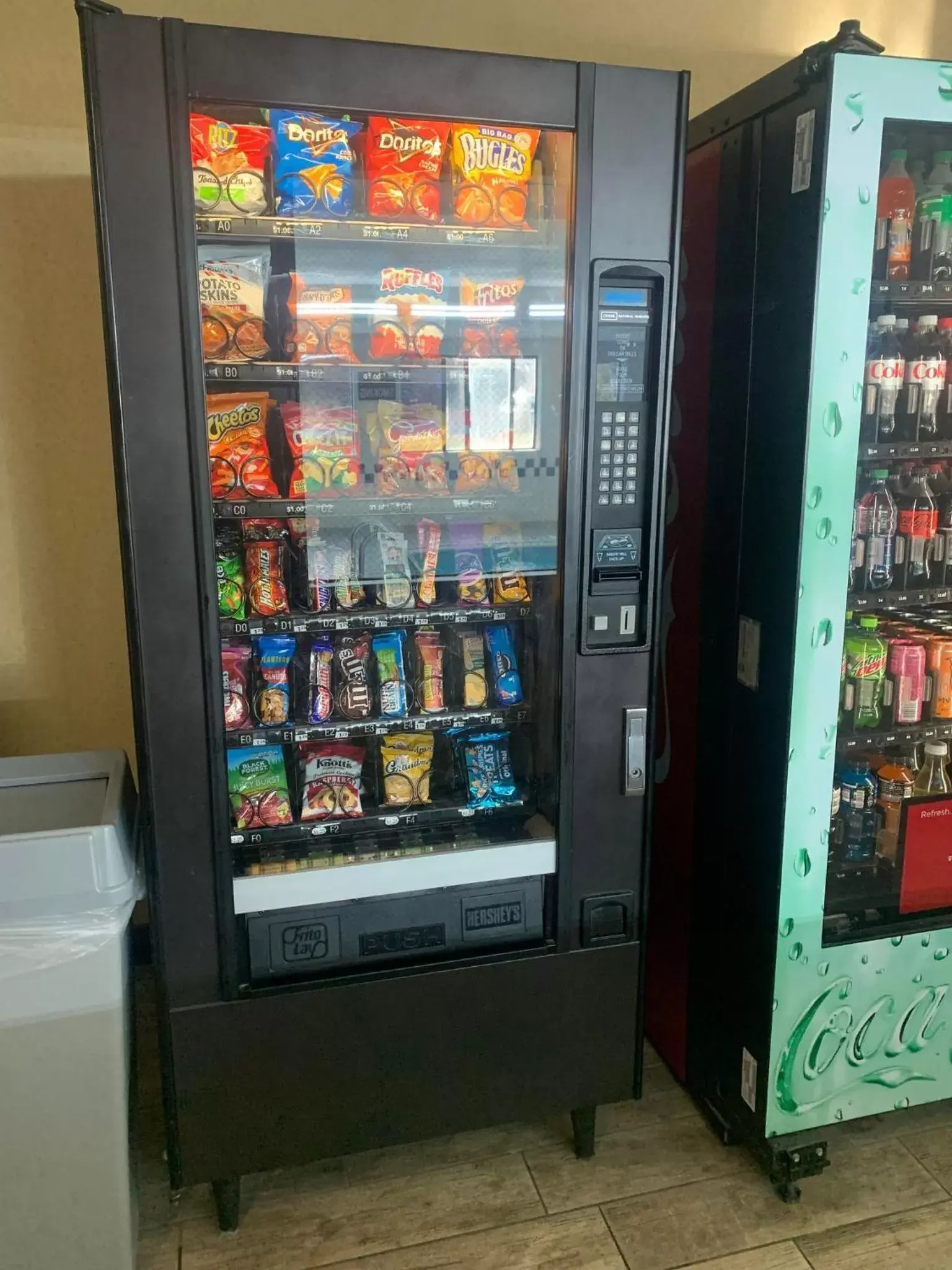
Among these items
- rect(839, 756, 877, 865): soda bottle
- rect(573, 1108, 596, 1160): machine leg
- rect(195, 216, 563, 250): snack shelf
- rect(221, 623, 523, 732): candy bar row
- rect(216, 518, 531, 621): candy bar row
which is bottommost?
rect(573, 1108, 596, 1160): machine leg

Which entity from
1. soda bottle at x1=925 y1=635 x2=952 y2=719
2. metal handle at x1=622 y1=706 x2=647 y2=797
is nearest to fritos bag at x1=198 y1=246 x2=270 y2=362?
metal handle at x1=622 y1=706 x2=647 y2=797

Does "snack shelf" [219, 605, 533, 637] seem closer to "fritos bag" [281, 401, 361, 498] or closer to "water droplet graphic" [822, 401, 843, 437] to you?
"fritos bag" [281, 401, 361, 498]

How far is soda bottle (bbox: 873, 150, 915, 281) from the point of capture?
5.49 feet

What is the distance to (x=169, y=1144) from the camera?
161 cm

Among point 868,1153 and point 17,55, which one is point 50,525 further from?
point 868,1153

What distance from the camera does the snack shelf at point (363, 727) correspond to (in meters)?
1.60

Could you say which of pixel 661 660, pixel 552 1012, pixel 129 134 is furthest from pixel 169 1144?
pixel 129 134

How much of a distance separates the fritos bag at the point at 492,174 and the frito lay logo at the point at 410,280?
0.10 meters

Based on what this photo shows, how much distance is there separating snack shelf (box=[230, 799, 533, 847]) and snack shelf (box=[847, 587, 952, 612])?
2.32ft

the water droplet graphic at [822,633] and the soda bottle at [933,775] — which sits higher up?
the water droplet graphic at [822,633]

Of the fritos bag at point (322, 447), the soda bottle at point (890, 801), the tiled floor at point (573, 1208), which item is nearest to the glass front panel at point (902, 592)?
the soda bottle at point (890, 801)

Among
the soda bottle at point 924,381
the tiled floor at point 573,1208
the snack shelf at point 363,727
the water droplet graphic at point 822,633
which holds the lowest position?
the tiled floor at point 573,1208

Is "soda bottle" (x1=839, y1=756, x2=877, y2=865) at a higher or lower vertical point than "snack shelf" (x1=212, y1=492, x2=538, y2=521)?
lower

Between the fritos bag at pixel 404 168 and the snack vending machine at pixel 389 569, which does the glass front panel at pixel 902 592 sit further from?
the fritos bag at pixel 404 168
